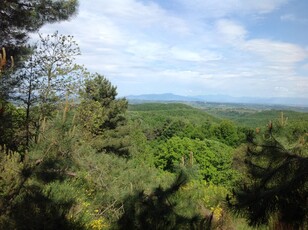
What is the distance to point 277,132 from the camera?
2643 millimetres

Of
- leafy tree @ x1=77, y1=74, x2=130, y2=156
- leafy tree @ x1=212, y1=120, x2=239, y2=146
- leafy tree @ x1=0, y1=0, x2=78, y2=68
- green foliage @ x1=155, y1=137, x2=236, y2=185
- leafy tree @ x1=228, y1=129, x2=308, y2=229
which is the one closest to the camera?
leafy tree @ x1=228, y1=129, x2=308, y2=229

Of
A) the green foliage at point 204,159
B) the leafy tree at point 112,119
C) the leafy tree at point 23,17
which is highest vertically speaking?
the leafy tree at point 23,17

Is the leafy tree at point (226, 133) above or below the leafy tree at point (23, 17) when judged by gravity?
below

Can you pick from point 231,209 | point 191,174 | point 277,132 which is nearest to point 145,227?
point 191,174

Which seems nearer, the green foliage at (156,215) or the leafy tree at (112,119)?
the green foliage at (156,215)

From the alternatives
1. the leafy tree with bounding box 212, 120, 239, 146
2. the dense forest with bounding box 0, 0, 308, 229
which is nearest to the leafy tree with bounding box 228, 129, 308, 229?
the dense forest with bounding box 0, 0, 308, 229

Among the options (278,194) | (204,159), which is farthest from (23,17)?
(204,159)

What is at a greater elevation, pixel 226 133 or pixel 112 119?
pixel 112 119

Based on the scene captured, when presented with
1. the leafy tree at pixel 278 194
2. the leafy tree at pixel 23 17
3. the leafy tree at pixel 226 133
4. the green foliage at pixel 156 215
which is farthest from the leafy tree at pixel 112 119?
the leafy tree at pixel 226 133

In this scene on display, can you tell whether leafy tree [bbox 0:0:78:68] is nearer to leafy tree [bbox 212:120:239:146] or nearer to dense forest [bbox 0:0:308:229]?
dense forest [bbox 0:0:308:229]

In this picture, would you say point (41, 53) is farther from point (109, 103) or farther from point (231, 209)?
point (109, 103)

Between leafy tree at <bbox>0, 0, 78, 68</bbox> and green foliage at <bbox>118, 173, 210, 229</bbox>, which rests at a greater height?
leafy tree at <bbox>0, 0, 78, 68</bbox>

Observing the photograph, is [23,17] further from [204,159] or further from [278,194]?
[204,159]

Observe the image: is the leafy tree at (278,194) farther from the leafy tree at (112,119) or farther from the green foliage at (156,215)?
the leafy tree at (112,119)
